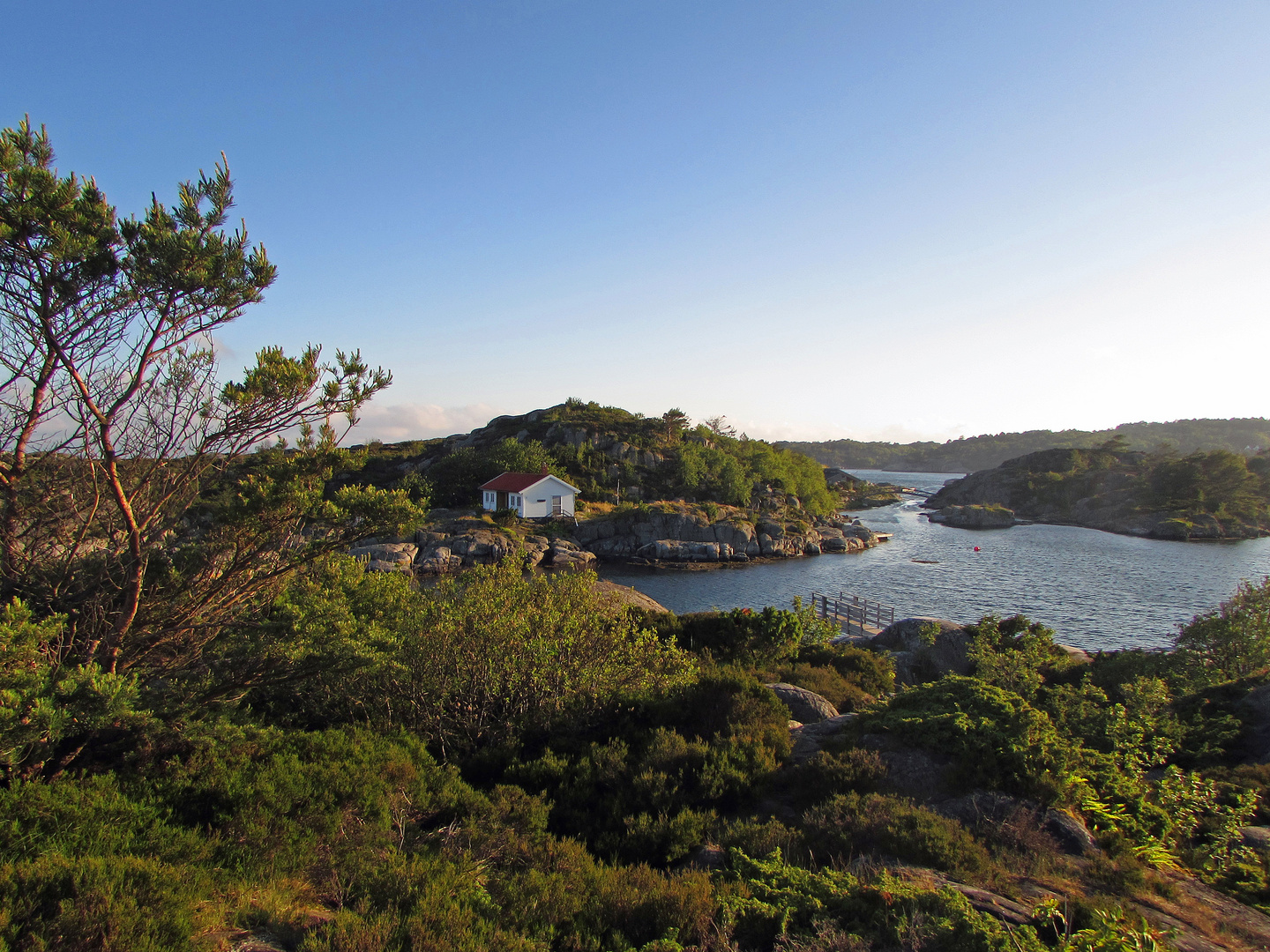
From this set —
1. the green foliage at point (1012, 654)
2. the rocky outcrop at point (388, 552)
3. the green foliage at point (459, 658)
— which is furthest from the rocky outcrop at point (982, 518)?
the green foliage at point (459, 658)

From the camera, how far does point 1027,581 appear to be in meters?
46.7

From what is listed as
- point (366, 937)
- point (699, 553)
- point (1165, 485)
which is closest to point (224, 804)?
point (366, 937)

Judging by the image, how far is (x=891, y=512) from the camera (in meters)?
104

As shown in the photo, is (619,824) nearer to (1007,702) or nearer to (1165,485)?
(1007,702)

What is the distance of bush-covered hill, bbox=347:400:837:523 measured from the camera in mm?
74562

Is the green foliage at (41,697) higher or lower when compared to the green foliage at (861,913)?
higher

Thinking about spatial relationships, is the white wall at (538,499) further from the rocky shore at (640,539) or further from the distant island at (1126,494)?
the distant island at (1126,494)

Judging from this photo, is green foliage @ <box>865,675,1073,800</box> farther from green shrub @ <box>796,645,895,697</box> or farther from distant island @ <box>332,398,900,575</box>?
distant island @ <box>332,398,900,575</box>

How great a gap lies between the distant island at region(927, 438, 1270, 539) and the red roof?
65.6 m

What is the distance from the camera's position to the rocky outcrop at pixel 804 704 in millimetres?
12047

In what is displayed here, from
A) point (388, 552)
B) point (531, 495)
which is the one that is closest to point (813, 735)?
point (388, 552)

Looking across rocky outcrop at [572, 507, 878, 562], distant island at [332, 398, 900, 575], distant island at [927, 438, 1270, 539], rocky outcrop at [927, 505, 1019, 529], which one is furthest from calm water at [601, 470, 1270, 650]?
rocky outcrop at [927, 505, 1019, 529]

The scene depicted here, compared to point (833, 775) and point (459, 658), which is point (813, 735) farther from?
point (459, 658)

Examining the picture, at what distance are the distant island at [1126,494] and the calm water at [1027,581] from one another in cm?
811
